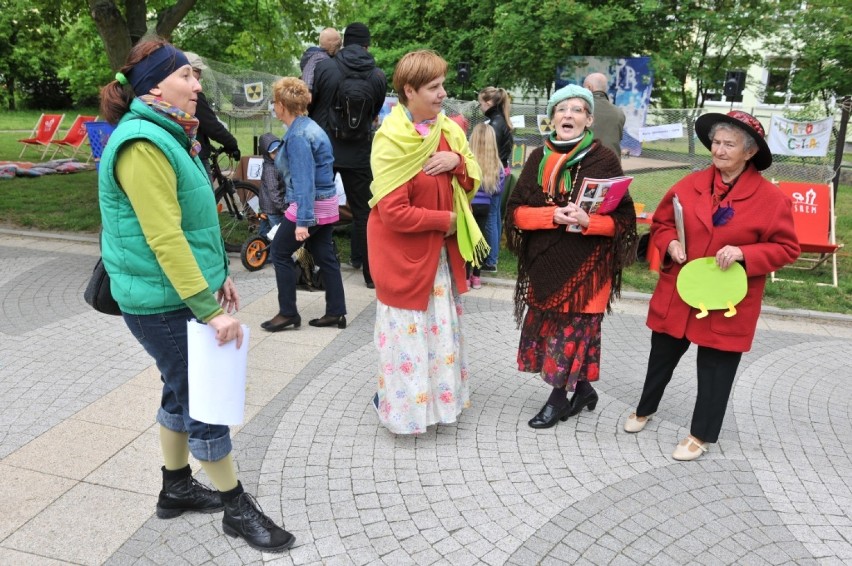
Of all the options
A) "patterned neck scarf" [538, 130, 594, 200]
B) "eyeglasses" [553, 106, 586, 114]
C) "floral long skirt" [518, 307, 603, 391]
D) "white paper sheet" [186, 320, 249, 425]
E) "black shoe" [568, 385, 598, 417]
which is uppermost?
"eyeglasses" [553, 106, 586, 114]

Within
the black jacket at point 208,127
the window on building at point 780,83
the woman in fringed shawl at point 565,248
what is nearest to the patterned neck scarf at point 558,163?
the woman in fringed shawl at point 565,248

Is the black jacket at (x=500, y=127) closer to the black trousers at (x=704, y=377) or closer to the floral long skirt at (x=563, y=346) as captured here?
the floral long skirt at (x=563, y=346)

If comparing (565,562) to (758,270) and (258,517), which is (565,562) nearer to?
(258,517)

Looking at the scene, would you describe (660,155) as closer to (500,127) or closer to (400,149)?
(500,127)

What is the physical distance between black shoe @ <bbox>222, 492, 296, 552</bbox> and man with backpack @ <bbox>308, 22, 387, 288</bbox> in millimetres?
3850

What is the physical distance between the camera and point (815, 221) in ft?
24.6

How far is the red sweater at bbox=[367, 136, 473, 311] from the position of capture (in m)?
3.29

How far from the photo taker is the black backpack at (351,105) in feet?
19.5

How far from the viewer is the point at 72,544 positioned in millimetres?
2738

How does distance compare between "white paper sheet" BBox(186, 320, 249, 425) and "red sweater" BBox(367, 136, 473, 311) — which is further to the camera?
"red sweater" BBox(367, 136, 473, 311)

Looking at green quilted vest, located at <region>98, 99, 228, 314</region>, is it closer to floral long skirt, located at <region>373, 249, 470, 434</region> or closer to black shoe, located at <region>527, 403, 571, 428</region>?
floral long skirt, located at <region>373, 249, 470, 434</region>

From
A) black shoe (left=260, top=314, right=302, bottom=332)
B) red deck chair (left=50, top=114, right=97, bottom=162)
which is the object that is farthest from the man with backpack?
red deck chair (left=50, top=114, right=97, bottom=162)

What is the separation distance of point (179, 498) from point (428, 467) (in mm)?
1200

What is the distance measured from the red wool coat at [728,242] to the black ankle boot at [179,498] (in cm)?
243
